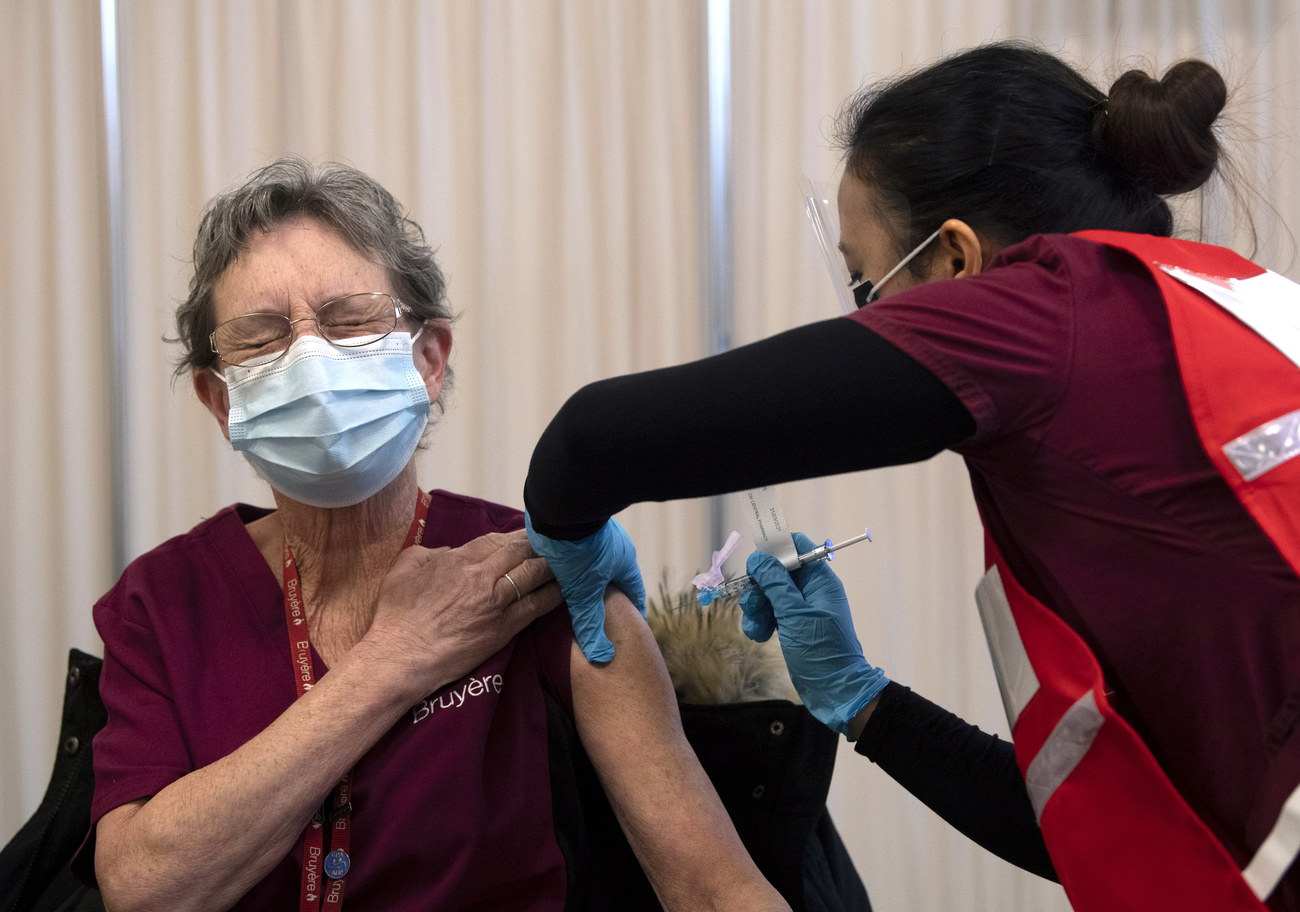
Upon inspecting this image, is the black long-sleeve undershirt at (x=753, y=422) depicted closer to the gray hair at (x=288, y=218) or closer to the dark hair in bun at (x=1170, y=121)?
the dark hair in bun at (x=1170, y=121)

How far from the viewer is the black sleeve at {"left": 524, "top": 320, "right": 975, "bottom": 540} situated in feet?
2.50

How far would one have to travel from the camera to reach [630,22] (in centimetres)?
236

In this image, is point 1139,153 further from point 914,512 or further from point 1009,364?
point 914,512

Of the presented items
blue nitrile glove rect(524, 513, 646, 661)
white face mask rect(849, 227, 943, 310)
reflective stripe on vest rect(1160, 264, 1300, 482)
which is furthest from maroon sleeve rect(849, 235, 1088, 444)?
blue nitrile glove rect(524, 513, 646, 661)

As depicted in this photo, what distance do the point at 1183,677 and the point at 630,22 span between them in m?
2.08

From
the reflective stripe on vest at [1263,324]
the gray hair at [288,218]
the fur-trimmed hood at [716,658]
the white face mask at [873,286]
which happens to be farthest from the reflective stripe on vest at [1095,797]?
the gray hair at [288,218]

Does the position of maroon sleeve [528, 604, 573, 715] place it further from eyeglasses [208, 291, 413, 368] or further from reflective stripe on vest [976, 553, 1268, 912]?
reflective stripe on vest [976, 553, 1268, 912]

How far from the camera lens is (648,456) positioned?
0.83 metres

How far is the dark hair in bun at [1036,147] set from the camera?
97 centimetres

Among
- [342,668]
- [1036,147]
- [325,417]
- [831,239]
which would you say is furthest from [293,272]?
[1036,147]

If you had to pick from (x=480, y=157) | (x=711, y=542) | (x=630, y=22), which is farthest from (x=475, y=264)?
(x=711, y=542)

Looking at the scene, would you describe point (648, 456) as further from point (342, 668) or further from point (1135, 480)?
point (342, 668)

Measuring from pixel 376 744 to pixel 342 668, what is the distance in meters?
0.12

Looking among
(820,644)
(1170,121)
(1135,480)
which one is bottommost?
(820,644)
